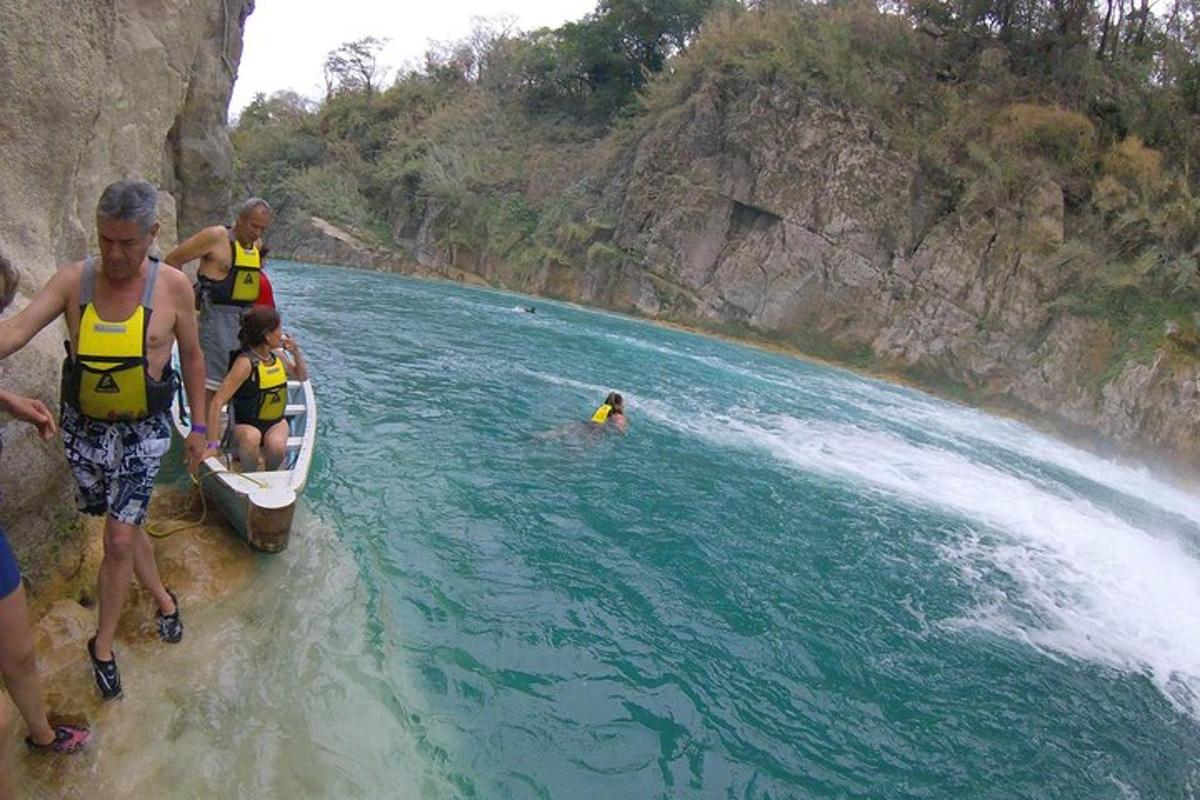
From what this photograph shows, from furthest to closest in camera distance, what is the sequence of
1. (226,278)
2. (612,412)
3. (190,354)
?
1. (612,412)
2. (226,278)
3. (190,354)

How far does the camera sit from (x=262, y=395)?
5219 millimetres

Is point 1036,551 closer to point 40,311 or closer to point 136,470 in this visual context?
point 136,470

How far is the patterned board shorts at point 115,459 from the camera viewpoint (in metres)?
2.90

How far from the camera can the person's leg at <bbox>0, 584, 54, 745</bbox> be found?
241cm

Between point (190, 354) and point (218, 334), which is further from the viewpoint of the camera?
point (218, 334)

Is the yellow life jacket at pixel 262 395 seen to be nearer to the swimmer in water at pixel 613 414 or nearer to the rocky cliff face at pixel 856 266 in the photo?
the swimmer in water at pixel 613 414

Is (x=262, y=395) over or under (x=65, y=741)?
over

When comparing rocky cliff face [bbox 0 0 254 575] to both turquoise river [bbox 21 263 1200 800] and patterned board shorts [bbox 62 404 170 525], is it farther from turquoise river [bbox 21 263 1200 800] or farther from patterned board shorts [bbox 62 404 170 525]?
turquoise river [bbox 21 263 1200 800]

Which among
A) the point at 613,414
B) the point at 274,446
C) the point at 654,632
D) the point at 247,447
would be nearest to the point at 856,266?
the point at 613,414

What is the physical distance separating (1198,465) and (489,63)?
42805 mm

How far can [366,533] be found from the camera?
588cm

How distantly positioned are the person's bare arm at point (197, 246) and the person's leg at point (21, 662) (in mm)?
3277

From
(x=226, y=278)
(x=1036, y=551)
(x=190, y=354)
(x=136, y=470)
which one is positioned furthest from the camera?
(x=1036, y=551)

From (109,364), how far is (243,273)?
306 cm
